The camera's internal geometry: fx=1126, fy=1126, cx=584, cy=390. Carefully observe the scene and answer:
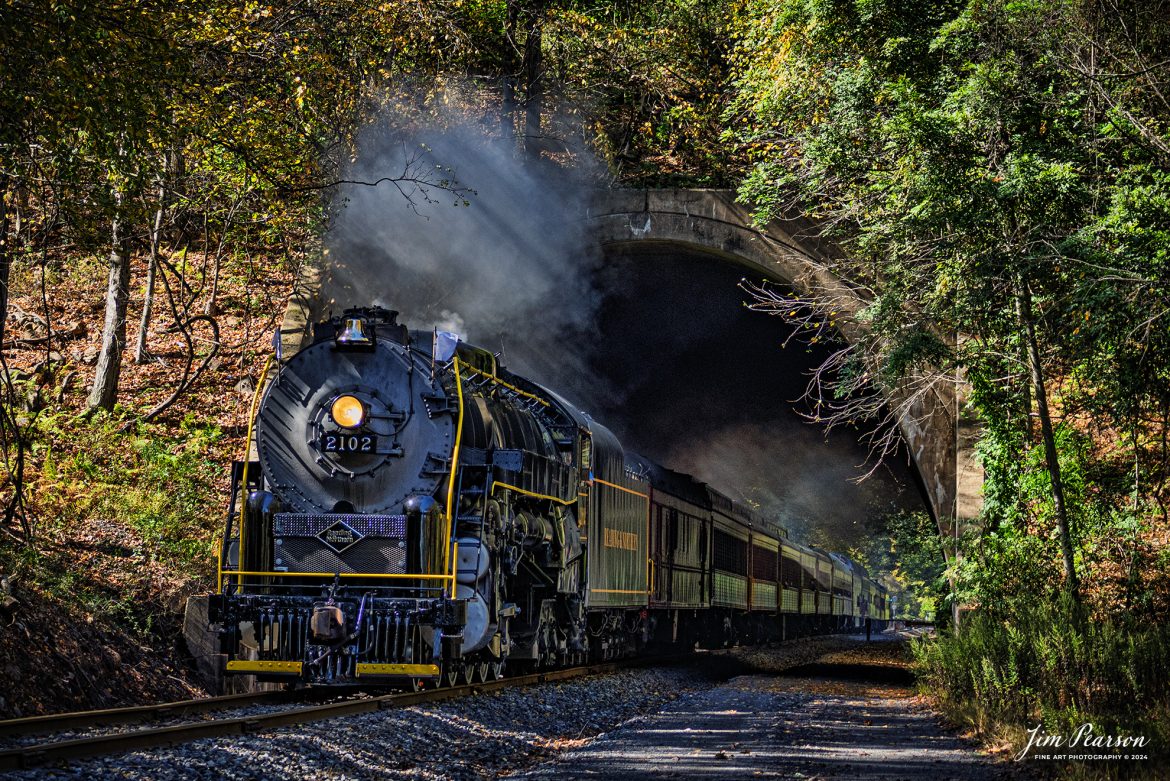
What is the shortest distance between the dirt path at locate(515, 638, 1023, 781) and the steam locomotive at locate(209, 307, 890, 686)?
2.03 meters

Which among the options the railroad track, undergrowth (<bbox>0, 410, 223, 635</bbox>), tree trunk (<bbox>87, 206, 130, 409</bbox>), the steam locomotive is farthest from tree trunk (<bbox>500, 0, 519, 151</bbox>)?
the railroad track

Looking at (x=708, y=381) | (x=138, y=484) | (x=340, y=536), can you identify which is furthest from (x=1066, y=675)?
(x=708, y=381)

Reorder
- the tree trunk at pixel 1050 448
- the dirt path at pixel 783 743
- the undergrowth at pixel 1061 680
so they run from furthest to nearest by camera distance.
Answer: the tree trunk at pixel 1050 448 → the undergrowth at pixel 1061 680 → the dirt path at pixel 783 743

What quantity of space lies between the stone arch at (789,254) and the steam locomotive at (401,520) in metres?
7.55

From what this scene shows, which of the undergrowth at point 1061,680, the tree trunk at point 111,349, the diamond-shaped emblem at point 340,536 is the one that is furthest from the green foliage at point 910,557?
the tree trunk at point 111,349

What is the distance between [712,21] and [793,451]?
13.1m

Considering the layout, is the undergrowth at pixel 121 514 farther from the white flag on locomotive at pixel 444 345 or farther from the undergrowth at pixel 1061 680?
→ the undergrowth at pixel 1061 680

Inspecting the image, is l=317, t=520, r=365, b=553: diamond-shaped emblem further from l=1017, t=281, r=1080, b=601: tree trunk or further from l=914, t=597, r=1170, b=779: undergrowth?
Answer: l=1017, t=281, r=1080, b=601: tree trunk

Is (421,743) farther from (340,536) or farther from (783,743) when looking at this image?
(340,536)

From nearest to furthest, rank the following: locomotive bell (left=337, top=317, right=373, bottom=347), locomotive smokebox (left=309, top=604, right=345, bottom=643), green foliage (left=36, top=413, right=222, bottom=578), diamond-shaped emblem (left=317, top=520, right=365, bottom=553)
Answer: locomotive smokebox (left=309, top=604, right=345, bottom=643) → diamond-shaped emblem (left=317, top=520, right=365, bottom=553) → locomotive bell (left=337, top=317, right=373, bottom=347) → green foliage (left=36, top=413, right=222, bottom=578)

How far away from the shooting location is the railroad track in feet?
21.9

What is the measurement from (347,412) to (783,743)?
549 cm

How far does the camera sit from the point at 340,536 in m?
11.0

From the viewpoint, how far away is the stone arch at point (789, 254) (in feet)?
62.3
